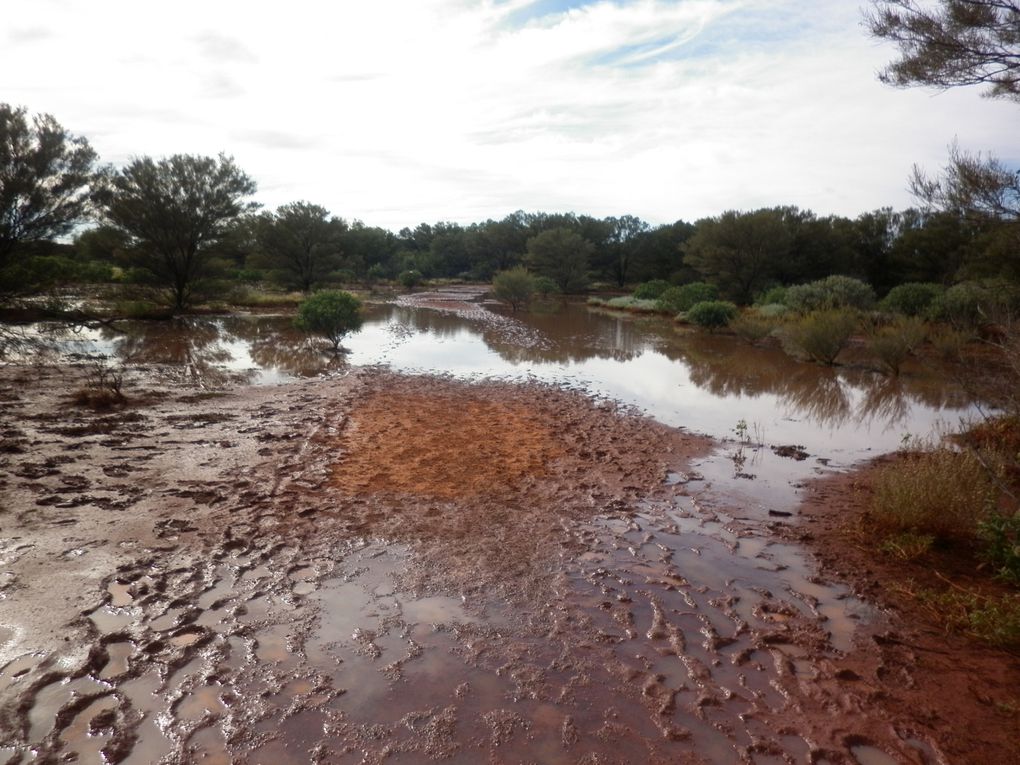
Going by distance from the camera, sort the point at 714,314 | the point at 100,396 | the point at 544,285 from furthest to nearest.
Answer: the point at 544,285 < the point at 714,314 < the point at 100,396

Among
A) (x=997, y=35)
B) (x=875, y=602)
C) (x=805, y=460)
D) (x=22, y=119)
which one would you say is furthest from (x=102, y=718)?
(x=22, y=119)

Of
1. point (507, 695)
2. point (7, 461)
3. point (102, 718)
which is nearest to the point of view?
point (102, 718)

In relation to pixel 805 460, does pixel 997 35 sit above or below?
above

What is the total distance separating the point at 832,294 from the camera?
77.4 ft

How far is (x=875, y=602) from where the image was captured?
4.46 m

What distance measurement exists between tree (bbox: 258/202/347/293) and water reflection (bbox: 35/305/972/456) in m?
15.7

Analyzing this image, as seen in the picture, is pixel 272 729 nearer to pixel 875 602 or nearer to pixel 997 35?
pixel 875 602

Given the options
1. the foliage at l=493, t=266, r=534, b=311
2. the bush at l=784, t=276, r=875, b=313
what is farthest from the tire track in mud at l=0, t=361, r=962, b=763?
the foliage at l=493, t=266, r=534, b=311

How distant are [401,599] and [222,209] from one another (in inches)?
1077

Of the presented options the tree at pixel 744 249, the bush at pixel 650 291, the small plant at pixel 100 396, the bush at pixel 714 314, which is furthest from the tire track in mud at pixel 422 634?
the bush at pixel 650 291

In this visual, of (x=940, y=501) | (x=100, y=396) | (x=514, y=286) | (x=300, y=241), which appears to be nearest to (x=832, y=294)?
(x=514, y=286)

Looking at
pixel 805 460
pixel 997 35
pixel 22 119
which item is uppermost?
pixel 22 119

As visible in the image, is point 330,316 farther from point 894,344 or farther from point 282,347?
point 894,344

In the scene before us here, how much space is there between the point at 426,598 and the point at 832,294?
78.9 feet
